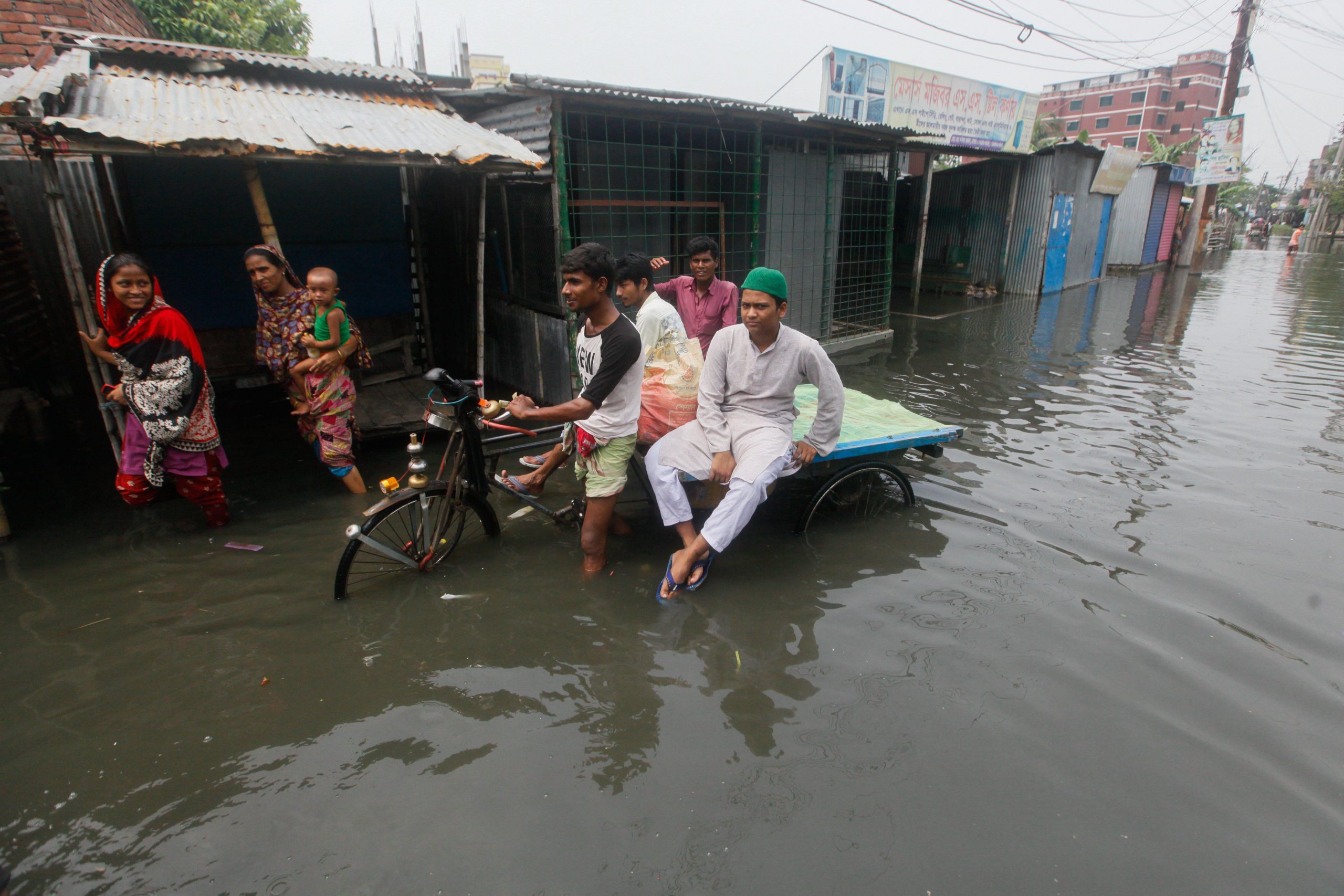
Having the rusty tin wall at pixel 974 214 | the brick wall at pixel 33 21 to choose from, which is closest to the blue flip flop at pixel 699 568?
the brick wall at pixel 33 21

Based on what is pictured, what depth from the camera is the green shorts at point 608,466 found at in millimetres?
3688

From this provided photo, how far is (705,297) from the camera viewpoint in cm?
527

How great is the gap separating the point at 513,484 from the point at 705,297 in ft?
6.87

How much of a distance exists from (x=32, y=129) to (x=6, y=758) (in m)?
3.40

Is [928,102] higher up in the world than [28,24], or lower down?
higher up

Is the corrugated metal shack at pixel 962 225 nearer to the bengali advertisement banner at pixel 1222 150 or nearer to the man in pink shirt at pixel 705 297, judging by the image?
the bengali advertisement banner at pixel 1222 150

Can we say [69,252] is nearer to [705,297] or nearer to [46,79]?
[46,79]

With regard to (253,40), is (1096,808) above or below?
below

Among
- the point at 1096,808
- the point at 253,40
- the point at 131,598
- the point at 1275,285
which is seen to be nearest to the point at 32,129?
the point at 131,598

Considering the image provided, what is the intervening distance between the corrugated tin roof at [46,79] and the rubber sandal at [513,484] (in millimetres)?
3106

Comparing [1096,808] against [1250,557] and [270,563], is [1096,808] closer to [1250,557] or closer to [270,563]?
[1250,557]

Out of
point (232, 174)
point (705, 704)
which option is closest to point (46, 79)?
point (232, 174)

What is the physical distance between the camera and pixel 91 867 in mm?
2156

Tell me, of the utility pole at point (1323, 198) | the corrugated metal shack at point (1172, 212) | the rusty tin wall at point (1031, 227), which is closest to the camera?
the rusty tin wall at point (1031, 227)
